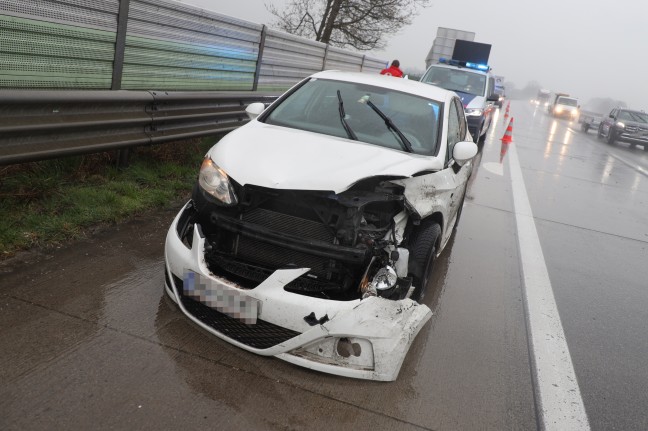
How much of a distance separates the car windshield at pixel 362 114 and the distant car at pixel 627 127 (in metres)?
23.0

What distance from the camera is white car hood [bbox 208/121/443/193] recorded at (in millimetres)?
3391

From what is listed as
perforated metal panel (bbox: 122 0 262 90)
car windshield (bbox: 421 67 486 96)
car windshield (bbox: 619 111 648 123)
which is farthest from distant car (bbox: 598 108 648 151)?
perforated metal panel (bbox: 122 0 262 90)

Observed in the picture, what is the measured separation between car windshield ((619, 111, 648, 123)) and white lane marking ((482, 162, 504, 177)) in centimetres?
1581

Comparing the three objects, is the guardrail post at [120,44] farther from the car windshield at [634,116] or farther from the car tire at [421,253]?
the car windshield at [634,116]

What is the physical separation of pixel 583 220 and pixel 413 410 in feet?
21.4

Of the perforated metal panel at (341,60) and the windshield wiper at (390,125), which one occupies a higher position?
the perforated metal panel at (341,60)

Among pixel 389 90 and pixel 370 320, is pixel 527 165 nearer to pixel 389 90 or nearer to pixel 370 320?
pixel 389 90

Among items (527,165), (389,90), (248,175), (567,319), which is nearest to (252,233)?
(248,175)

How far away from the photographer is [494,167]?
1238 centimetres

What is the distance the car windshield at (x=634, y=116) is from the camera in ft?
82.6

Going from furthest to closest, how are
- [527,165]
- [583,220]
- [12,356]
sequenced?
[527,165] → [583,220] → [12,356]

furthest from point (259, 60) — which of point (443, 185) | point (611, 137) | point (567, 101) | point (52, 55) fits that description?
point (567, 101)

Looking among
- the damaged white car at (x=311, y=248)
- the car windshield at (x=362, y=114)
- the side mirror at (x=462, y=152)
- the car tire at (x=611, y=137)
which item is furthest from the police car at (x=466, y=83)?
the car tire at (x=611, y=137)

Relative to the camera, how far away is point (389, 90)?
500cm
